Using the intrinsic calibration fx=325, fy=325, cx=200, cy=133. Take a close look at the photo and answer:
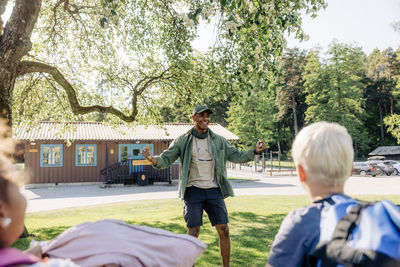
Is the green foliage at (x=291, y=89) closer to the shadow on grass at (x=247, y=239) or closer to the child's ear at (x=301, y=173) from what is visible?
the shadow on grass at (x=247, y=239)

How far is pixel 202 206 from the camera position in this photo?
4.56 meters

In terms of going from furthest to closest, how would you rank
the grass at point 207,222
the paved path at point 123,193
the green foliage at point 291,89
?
the green foliage at point 291,89, the paved path at point 123,193, the grass at point 207,222

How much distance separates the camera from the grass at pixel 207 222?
5602 mm

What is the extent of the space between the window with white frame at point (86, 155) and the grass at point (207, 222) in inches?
518

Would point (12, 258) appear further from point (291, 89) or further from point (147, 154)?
point (291, 89)

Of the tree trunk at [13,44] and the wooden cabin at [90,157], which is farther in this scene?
the wooden cabin at [90,157]

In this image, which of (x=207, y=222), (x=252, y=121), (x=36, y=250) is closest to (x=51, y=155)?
(x=207, y=222)

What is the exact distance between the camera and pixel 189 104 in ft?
37.1

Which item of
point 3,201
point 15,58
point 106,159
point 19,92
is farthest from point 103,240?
point 106,159

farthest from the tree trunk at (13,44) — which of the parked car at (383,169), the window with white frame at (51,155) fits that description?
the parked car at (383,169)

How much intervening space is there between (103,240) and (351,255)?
1292 mm

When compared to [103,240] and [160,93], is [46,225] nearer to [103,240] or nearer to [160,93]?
[160,93]

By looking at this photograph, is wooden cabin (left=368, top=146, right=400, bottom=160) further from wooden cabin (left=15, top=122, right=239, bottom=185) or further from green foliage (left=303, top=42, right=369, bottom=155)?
wooden cabin (left=15, top=122, right=239, bottom=185)

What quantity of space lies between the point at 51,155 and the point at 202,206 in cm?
2225
